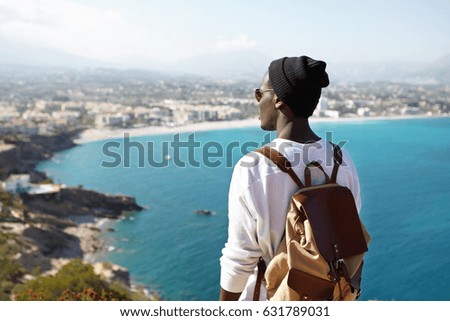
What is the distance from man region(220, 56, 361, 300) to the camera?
0.56 meters

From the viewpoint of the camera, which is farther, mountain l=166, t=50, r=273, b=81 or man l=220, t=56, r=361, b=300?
mountain l=166, t=50, r=273, b=81

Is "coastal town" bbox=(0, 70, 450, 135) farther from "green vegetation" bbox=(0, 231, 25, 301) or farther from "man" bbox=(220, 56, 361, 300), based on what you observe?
"man" bbox=(220, 56, 361, 300)

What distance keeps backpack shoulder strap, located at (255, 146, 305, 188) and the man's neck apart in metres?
0.05

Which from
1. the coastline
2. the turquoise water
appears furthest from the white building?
the coastline

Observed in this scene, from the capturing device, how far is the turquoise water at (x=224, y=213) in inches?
388

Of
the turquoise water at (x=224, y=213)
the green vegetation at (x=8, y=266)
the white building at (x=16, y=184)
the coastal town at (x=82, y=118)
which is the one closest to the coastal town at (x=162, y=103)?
the coastal town at (x=82, y=118)

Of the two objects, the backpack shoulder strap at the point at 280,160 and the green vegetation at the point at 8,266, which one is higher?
the backpack shoulder strap at the point at 280,160

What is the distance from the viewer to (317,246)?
0.56 m

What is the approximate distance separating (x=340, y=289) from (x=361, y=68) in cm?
2828

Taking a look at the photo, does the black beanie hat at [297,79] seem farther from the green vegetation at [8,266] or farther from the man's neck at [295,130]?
the green vegetation at [8,266]

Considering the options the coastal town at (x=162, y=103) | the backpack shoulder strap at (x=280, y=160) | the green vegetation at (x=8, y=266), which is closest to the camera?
the backpack shoulder strap at (x=280, y=160)

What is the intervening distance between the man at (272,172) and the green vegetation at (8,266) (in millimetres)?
5428
